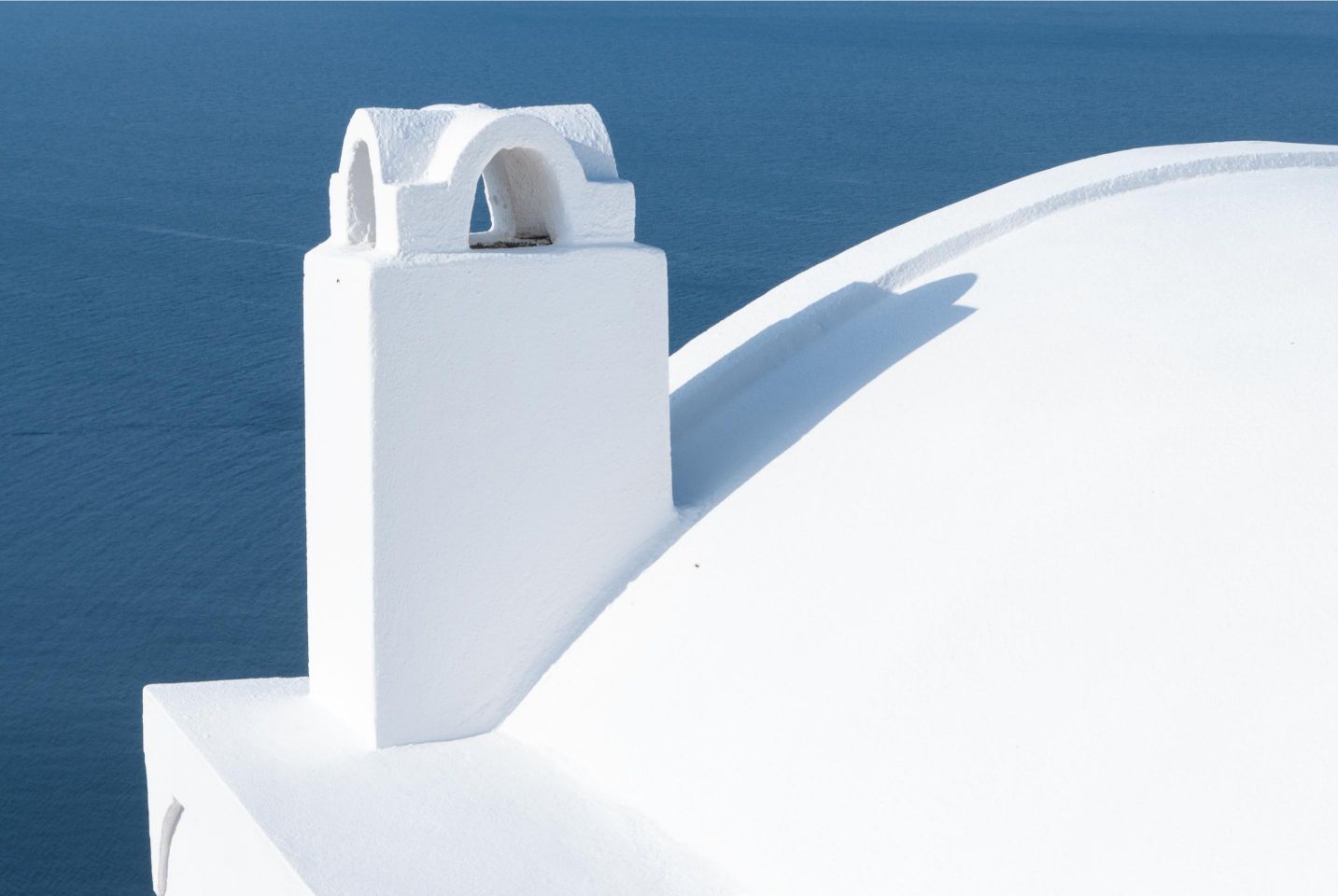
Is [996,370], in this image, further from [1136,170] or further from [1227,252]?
[1136,170]

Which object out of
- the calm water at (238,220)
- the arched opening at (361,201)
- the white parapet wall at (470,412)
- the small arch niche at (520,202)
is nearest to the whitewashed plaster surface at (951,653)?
the white parapet wall at (470,412)

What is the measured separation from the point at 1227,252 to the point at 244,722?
3.80 meters

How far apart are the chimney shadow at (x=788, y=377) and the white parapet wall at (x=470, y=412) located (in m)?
0.48

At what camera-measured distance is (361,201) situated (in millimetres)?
5363

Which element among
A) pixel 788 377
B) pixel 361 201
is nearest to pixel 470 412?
pixel 361 201

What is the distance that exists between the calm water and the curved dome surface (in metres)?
9.91

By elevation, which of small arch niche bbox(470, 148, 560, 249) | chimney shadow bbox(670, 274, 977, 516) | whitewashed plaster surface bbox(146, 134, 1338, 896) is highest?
small arch niche bbox(470, 148, 560, 249)

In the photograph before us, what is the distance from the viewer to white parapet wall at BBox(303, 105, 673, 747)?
16.1 feet

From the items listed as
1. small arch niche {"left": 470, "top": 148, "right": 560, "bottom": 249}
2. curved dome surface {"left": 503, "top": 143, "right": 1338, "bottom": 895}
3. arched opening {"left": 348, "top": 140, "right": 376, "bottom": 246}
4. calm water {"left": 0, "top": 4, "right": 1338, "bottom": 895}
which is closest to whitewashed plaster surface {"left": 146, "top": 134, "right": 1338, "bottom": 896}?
curved dome surface {"left": 503, "top": 143, "right": 1338, "bottom": 895}

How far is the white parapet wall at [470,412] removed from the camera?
4898 millimetres

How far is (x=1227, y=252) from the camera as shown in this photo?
581 centimetres

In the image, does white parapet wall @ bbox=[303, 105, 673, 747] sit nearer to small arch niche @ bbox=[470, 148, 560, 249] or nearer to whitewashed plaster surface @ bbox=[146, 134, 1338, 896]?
small arch niche @ bbox=[470, 148, 560, 249]

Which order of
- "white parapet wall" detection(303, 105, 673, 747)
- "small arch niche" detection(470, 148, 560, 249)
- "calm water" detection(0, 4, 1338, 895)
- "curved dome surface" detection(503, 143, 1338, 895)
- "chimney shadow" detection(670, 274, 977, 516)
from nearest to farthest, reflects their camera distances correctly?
1. "curved dome surface" detection(503, 143, 1338, 895)
2. "white parapet wall" detection(303, 105, 673, 747)
3. "small arch niche" detection(470, 148, 560, 249)
4. "chimney shadow" detection(670, 274, 977, 516)
5. "calm water" detection(0, 4, 1338, 895)

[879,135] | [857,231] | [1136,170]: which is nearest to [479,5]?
[879,135]
